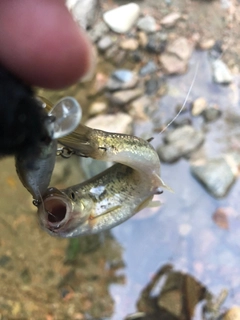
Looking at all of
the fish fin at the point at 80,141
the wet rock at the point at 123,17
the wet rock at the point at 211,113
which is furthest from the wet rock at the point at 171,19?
the fish fin at the point at 80,141

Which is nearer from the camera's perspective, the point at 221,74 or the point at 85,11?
the point at 221,74

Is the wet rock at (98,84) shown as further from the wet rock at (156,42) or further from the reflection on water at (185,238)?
the reflection on water at (185,238)

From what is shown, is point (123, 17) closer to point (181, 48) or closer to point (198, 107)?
point (181, 48)

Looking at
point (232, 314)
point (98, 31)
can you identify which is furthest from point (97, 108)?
point (232, 314)

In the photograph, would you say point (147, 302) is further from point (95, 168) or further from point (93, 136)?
point (93, 136)

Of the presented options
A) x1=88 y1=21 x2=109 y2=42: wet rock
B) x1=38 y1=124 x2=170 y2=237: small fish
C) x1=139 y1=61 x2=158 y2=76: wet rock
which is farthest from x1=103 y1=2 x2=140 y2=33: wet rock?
x1=38 y1=124 x2=170 y2=237: small fish

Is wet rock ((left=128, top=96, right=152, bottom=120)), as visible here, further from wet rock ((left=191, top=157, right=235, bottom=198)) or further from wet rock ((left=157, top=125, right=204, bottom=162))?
wet rock ((left=191, top=157, right=235, bottom=198))
